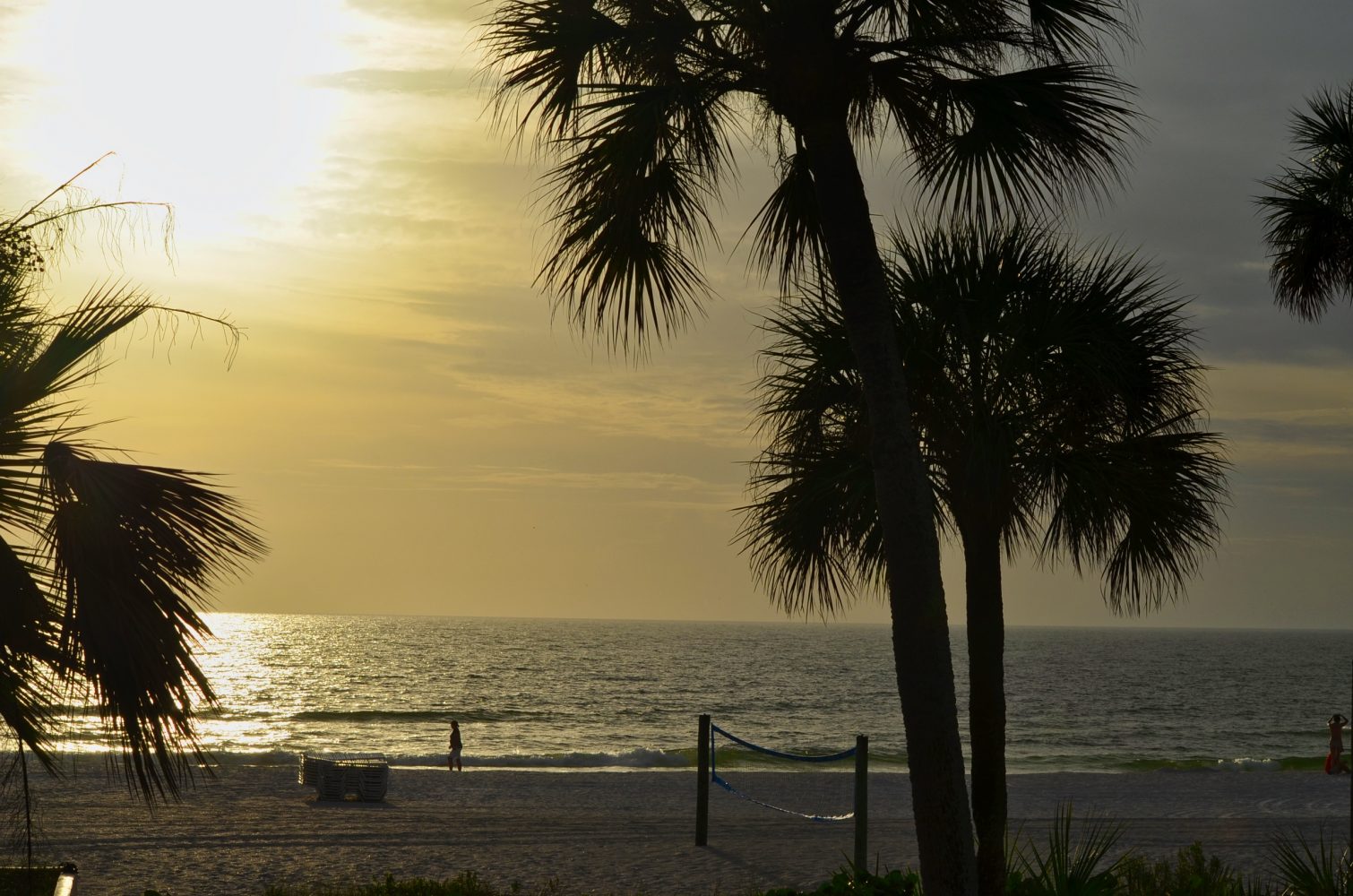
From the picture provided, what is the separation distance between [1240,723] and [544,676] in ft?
153

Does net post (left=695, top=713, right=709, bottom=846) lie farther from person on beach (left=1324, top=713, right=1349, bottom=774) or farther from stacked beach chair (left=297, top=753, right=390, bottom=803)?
person on beach (left=1324, top=713, right=1349, bottom=774)

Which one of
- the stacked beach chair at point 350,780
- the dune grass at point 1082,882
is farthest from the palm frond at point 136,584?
the stacked beach chair at point 350,780

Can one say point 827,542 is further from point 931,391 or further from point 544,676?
point 544,676

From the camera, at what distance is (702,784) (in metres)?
14.6

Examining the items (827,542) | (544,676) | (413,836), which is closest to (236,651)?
(544,676)

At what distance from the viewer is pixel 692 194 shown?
711 centimetres

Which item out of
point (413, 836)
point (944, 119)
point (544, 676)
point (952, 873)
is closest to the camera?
point (952, 873)

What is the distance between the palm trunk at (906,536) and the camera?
562 centimetres

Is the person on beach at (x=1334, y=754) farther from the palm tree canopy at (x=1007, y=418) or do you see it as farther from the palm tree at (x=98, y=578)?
the palm tree at (x=98, y=578)

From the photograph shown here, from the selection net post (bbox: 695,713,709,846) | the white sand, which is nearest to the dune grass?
the white sand

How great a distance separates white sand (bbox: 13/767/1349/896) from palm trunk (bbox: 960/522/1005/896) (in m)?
4.20

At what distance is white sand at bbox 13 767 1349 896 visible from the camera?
13.0 metres

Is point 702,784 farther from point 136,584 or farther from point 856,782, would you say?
point 136,584

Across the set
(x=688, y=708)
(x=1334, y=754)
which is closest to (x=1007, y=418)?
(x=1334, y=754)
